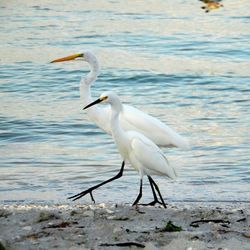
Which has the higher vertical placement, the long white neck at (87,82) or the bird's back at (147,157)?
the long white neck at (87,82)

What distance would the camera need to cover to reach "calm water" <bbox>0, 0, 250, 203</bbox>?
9.69m

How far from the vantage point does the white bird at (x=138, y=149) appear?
7969 mm

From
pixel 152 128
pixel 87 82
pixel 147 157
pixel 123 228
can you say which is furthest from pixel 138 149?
pixel 87 82

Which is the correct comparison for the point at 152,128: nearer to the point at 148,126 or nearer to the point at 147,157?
the point at 148,126

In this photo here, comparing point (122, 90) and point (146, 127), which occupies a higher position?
point (146, 127)

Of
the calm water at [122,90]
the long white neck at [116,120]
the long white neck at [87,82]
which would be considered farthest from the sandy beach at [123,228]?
the long white neck at [87,82]

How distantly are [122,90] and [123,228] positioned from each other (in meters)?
8.07

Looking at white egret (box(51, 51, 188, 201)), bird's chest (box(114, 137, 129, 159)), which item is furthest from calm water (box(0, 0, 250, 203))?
bird's chest (box(114, 137, 129, 159))

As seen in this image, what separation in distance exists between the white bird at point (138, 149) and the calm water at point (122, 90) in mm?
894

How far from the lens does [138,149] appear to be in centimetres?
798

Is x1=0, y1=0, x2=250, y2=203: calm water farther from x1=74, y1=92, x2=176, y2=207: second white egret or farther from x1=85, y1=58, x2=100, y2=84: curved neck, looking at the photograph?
x1=85, y1=58, x2=100, y2=84: curved neck

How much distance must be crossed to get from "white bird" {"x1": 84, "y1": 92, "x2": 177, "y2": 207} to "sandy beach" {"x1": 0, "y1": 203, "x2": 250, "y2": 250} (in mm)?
359

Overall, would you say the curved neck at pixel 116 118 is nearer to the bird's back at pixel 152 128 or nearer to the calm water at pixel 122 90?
the bird's back at pixel 152 128

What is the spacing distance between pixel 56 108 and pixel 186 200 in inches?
200
